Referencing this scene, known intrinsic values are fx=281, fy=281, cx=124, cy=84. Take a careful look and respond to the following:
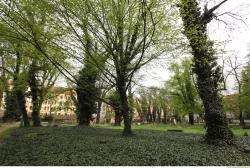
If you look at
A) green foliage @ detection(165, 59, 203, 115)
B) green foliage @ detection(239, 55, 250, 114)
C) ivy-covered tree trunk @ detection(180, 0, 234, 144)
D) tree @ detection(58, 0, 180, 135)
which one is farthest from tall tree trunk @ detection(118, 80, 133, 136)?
green foliage @ detection(165, 59, 203, 115)

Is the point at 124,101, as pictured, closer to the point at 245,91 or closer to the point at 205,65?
the point at 205,65

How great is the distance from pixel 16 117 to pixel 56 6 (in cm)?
5428

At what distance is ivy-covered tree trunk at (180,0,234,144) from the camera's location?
14.8 metres

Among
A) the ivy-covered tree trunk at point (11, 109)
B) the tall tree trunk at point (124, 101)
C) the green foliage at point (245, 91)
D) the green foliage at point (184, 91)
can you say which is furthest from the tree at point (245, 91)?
the ivy-covered tree trunk at point (11, 109)

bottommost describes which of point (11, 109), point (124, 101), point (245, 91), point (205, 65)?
point (124, 101)

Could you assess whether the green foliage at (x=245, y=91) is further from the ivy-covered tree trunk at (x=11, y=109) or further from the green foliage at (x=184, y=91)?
the ivy-covered tree trunk at (x=11, y=109)

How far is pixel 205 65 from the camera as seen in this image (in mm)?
15805

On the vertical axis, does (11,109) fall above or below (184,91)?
Result: below

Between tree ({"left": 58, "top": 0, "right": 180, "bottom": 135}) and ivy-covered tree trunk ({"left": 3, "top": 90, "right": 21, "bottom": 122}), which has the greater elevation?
tree ({"left": 58, "top": 0, "right": 180, "bottom": 135})

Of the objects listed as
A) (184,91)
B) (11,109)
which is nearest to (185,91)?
(184,91)

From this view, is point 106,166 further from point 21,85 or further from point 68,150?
point 21,85

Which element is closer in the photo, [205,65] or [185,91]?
[205,65]

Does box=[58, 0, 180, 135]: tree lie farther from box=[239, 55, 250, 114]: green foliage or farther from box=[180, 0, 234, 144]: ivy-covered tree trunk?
box=[239, 55, 250, 114]: green foliage

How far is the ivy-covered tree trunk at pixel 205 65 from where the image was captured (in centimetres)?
1479
